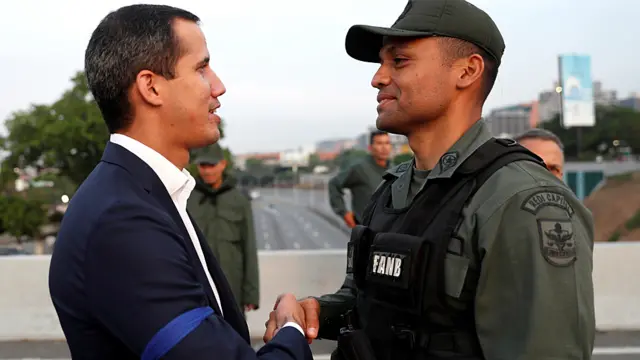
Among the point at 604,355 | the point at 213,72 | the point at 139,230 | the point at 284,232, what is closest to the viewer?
the point at 139,230

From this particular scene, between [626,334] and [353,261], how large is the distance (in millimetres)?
5374

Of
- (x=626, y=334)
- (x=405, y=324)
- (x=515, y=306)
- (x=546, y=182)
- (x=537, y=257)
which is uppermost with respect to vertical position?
(x=546, y=182)

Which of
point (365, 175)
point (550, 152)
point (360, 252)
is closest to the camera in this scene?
point (360, 252)

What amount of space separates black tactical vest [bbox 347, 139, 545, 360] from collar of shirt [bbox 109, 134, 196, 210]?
1.92ft

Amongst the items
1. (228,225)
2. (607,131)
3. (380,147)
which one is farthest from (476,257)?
(607,131)

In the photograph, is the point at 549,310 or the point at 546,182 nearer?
the point at 549,310

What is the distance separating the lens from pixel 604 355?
5559 millimetres

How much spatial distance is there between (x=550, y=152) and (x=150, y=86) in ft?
9.70

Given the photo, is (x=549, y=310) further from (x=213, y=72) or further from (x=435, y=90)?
(x=213, y=72)

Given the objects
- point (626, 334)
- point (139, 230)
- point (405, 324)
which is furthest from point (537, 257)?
point (626, 334)

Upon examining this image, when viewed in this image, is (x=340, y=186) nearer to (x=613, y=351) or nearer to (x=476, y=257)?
(x=613, y=351)

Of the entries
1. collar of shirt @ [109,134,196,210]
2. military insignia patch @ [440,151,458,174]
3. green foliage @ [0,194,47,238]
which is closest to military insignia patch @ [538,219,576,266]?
military insignia patch @ [440,151,458,174]

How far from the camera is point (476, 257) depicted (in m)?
1.61

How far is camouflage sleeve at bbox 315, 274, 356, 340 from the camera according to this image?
2100 millimetres
